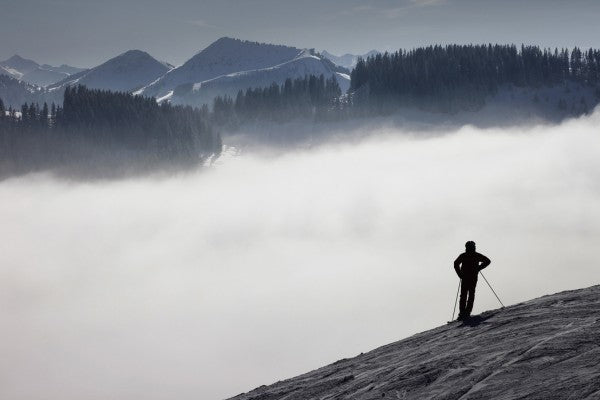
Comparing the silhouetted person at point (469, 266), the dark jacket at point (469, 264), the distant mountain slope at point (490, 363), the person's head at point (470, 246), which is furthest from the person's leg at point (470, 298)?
the person's head at point (470, 246)

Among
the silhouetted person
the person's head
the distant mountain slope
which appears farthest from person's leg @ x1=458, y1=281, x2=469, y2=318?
the person's head

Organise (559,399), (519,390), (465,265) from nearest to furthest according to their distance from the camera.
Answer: (559,399)
(519,390)
(465,265)

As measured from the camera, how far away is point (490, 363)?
48.5ft

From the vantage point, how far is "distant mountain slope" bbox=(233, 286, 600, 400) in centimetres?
1283

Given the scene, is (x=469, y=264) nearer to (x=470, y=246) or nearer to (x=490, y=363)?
(x=470, y=246)

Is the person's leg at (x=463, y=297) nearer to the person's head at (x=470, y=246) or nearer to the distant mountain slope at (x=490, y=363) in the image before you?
the distant mountain slope at (x=490, y=363)

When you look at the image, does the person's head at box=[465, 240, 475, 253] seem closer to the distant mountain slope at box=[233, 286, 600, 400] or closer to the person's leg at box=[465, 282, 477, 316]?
the person's leg at box=[465, 282, 477, 316]

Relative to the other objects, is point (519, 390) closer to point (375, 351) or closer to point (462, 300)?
point (462, 300)

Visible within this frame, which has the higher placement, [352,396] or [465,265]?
[465,265]

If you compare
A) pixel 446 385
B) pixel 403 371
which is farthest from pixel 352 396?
pixel 446 385

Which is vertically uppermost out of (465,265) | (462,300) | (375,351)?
(465,265)

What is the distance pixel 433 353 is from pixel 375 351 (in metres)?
5.33

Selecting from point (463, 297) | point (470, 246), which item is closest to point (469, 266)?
point (470, 246)

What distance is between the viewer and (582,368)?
12.8m
